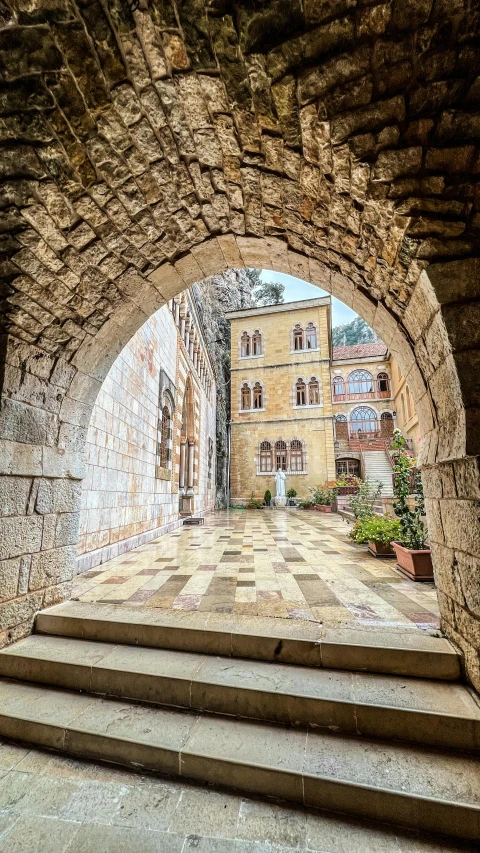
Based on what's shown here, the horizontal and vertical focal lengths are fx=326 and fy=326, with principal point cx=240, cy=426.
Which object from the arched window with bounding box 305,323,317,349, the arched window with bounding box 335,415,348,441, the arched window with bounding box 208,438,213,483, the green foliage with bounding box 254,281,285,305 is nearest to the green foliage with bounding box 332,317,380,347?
the green foliage with bounding box 254,281,285,305

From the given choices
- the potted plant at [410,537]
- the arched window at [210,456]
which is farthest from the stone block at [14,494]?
the arched window at [210,456]

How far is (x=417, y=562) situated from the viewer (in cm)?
305

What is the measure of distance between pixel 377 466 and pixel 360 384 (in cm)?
714

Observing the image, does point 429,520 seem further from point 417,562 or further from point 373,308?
point 373,308

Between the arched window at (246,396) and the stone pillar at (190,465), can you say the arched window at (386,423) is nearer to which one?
the arched window at (246,396)

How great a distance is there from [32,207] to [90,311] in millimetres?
757

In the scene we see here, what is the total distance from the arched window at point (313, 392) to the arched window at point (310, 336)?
1778 mm

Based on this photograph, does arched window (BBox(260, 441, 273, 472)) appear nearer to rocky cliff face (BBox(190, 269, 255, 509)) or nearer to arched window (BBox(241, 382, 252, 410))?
rocky cliff face (BBox(190, 269, 255, 509))

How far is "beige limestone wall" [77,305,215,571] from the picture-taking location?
151 inches

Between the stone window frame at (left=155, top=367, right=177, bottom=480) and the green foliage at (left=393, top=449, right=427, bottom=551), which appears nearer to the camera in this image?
the green foliage at (left=393, top=449, right=427, bottom=551)

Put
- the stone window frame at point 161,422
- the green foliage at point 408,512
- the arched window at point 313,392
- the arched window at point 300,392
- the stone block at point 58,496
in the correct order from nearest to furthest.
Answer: the stone block at point 58,496 < the green foliage at point 408,512 < the stone window frame at point 161,422 < the arched window at point 313,392 < the arched window at point 300,392

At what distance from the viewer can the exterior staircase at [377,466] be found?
18159 mm

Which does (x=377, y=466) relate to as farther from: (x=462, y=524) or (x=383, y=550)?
(x=462, y=524)

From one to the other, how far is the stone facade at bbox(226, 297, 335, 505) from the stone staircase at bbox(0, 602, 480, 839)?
47.3ft
